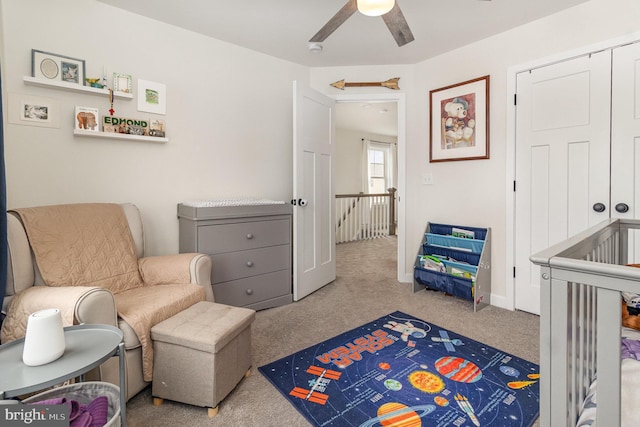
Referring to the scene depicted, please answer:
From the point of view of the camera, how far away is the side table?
3.02 ft

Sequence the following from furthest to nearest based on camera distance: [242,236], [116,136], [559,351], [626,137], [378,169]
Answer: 1. [378,169]
2. [242,236]
3. [116,136]
4. [626,137]
5. [559,351]

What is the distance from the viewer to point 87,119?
2.16 meters

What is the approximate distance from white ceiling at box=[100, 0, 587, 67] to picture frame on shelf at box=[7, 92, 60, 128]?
0.84m

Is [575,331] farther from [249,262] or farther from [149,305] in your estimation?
[249,262]

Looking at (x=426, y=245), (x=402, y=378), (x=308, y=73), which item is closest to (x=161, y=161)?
(x=308, y=73)

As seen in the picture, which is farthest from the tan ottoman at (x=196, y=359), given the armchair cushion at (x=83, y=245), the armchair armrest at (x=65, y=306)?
the armchair cushion at (x=83, y=245)

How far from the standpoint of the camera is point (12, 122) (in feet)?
6.34

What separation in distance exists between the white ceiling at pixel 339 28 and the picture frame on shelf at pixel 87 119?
776 millimetres

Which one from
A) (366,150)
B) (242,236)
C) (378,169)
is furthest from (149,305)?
(378,169)

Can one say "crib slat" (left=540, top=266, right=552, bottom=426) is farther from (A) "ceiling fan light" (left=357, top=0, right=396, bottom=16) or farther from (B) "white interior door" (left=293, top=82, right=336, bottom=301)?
(B) "white interior door" (left=293, top=82, right=336, bottom=301)

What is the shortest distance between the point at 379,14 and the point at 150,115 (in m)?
1.83

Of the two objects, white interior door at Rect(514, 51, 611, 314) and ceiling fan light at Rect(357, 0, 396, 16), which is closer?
ceiling fan light at Rect(357, 0, 396, 16)

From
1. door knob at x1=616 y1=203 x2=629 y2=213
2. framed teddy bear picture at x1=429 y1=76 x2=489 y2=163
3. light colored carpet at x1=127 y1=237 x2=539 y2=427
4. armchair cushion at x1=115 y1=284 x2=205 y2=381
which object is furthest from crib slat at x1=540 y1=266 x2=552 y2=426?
framed teddy bear picture at x1=429 y1=76 x2=489 y2=163

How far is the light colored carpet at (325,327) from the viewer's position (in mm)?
1463
